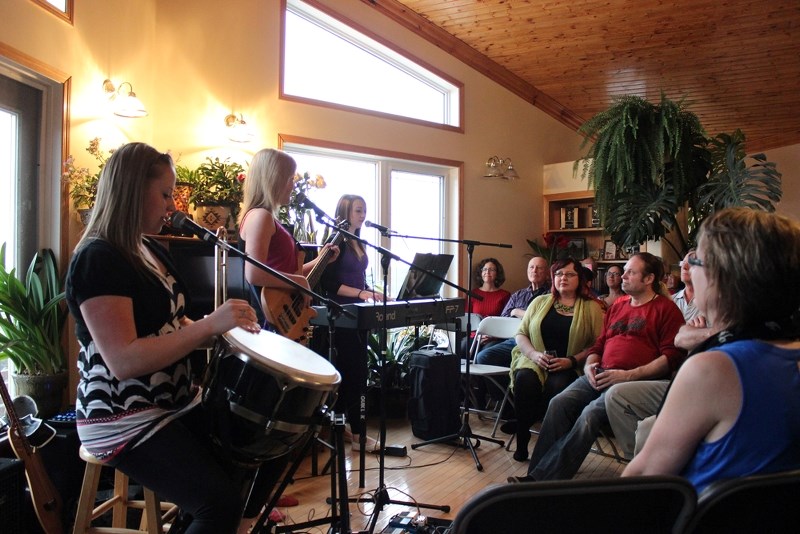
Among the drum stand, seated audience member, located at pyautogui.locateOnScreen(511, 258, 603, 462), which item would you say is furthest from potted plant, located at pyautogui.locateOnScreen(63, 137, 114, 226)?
seated audience member, located at pyautogui.locateOnScreen(511, 258, 603, 462)

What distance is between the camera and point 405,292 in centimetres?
311

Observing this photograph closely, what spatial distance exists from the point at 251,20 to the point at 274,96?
0.56m

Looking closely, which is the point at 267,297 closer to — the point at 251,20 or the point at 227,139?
the point at 227,139

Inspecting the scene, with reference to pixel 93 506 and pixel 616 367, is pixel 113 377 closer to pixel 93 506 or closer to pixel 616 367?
pixel 93 506

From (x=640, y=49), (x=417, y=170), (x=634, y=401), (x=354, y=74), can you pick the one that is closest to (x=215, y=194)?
(x=354, y=74)

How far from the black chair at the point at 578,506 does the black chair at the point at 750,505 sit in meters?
0.04

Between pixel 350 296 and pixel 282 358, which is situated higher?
pixel 350 296

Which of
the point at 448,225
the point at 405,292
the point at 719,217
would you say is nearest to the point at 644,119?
the point at 448,225

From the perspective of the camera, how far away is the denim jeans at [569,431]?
2.88m

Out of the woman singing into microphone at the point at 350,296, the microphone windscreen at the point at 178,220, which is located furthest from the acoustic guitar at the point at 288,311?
the microphone windscreen at the point at 178,220

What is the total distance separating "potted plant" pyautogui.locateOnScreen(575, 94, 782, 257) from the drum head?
3.62 meters

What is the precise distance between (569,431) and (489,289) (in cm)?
266

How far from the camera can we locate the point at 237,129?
4.19 metres

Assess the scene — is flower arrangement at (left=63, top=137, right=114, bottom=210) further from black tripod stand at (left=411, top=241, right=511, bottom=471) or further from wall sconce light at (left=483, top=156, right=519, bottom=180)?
wall sconce light at (left=483, top=156, right=519, bottom=180)
